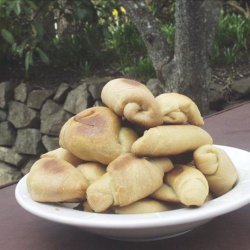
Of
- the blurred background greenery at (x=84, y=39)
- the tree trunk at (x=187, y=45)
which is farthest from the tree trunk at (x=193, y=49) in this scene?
the blurred background greenery at (x=84, y=39)

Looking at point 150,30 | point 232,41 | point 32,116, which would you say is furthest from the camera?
point 232,41

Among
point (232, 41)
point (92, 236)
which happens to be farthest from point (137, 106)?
point (232, 41)

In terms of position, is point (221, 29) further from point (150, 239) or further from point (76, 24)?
point (150, 239)

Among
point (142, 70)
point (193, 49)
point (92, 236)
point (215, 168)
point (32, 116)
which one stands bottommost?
point (32, 116)

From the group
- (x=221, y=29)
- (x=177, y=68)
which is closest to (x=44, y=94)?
(x=177, y=68)

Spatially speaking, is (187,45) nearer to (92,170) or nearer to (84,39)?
(84,39)

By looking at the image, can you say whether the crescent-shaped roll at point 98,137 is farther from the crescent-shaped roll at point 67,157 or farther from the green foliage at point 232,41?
the green foliage at point 232,41
